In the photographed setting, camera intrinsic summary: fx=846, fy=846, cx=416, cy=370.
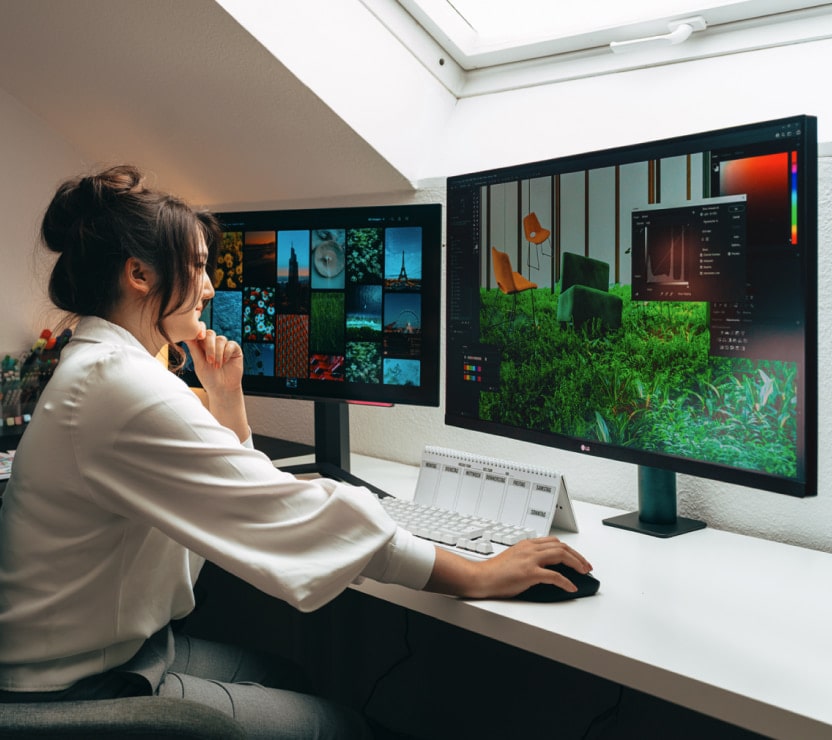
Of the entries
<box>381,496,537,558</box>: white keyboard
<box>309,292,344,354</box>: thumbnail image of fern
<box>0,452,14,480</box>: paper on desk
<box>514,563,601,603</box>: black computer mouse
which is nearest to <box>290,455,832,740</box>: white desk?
<box>514,563,601,603</box>: black computer mouse

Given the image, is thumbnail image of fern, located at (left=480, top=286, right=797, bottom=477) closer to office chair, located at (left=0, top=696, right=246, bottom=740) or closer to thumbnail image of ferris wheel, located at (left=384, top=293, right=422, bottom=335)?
thumbnail image of ferris wheel, located at (left=384, top=293, right=422, bottom=335)

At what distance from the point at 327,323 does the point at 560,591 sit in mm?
756

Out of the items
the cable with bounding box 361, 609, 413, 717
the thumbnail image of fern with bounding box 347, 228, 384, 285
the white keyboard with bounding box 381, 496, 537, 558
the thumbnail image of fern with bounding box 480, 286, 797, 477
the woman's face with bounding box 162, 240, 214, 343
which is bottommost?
the cable with bounding box 361, 609, 413, 717

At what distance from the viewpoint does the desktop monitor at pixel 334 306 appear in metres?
1.51

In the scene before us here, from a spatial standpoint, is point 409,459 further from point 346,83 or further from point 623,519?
point 346,83

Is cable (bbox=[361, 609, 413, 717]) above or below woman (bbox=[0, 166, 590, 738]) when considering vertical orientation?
below

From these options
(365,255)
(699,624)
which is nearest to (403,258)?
(365,255)

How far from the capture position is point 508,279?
4.65 ft

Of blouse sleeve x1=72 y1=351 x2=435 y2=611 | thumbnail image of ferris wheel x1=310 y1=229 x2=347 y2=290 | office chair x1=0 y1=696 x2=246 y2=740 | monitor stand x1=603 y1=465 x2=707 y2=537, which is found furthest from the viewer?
thumbnail image of ferris wheel x1=310 y1=229 x2=347 y2=290

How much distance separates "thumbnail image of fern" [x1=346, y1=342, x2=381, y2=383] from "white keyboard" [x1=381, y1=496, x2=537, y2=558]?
30 cm

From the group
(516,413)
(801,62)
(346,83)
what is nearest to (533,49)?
(346,83)

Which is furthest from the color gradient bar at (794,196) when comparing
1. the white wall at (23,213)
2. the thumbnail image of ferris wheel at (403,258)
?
the white wall at (23,213)

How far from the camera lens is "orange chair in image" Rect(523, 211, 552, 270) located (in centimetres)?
136

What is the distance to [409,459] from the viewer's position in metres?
1.89
